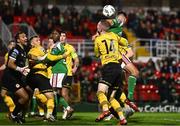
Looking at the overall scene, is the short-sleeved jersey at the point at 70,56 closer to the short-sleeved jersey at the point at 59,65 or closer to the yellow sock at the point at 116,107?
the short-sleeved jersey at the point at 59,65

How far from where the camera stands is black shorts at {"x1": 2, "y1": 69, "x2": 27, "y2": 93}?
15.8 meters

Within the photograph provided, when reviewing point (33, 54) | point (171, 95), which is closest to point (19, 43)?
point (33, 54)

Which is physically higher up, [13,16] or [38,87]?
[13,16]

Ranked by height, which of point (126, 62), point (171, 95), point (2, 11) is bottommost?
point (171, 95)

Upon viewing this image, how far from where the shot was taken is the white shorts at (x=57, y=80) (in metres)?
17.7

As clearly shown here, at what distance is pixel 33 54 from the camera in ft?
55.2

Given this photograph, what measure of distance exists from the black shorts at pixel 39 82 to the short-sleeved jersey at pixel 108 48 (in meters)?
2.09

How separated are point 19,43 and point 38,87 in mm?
1196

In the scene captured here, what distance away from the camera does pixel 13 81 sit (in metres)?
15.8

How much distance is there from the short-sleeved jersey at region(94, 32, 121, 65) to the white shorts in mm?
3317

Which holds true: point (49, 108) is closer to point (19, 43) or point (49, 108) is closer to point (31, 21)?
point (19, 43)

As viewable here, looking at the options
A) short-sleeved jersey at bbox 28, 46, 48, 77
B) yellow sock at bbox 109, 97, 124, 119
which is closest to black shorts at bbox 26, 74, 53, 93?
short-sleeved jersey at bbox 28, 46, 48, 77

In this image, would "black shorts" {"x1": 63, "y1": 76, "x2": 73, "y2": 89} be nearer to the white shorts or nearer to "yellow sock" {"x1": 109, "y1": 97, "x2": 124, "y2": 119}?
the white shorts

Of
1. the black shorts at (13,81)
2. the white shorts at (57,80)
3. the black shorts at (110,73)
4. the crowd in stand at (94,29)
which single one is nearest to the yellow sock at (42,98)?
the white shorts at (57,80)
